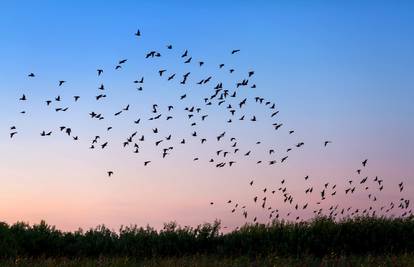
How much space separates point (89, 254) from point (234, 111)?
830cm

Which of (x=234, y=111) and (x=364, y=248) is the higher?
(x=234, y=111)

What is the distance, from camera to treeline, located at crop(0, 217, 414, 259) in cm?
2494

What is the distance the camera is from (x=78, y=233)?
27.5m

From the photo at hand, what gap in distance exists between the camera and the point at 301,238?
25.5 metres

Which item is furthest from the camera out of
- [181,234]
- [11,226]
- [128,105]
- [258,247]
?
[11,226]

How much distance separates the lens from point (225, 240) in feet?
85.0

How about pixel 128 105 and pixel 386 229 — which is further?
pixel 386 229

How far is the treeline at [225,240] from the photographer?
2494 centimetres

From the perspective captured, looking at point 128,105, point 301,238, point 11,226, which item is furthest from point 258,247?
point 11,226

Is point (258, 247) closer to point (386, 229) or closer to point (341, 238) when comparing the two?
point (341, 238)

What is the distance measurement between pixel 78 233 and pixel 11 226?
3.32m

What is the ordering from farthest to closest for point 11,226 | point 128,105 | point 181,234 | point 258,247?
point 11,226 → point 181,234 → point 258,247 → point 128,105

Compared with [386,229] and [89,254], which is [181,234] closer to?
[89,254]

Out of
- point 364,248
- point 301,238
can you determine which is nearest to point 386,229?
point 364,248
